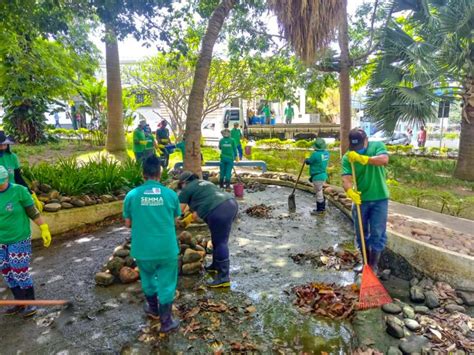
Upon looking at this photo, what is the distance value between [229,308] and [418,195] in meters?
5.38

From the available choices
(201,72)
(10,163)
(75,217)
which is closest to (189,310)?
(10,163)

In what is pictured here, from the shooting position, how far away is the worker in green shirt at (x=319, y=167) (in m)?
7.03

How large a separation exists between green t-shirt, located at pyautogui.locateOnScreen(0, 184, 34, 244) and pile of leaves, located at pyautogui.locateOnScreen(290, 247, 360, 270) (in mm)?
3216

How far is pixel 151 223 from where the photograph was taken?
303cm

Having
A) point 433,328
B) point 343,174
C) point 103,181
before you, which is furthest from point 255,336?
point 103,181

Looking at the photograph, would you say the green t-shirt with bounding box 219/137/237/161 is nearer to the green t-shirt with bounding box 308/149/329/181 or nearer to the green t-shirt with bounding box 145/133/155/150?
the green t-shirt with bounding box 308/149/329/181

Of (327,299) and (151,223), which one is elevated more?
(151,223)

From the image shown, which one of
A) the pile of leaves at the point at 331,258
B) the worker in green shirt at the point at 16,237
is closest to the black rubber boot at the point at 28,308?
the worker in green shirt at the point at 16,237

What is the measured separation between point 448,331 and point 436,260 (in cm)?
108

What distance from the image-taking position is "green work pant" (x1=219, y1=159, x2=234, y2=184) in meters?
8.87

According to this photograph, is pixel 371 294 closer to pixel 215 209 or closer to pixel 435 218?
pixel 215 209

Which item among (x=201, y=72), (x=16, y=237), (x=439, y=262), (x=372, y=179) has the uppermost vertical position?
(x=201, y=72)

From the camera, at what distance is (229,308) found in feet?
11.6

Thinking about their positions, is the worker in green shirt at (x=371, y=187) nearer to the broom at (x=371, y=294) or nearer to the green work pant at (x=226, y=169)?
the broom at (x=371, y=294)
